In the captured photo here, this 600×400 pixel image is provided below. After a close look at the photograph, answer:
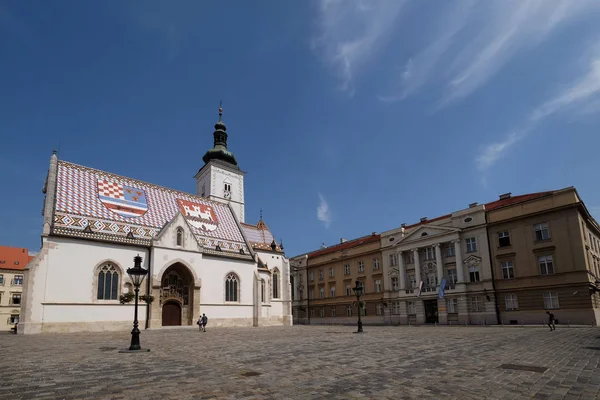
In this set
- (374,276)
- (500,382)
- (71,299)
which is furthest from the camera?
(374,276)

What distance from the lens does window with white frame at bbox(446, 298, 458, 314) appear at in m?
42.5

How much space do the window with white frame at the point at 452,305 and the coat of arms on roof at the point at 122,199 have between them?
114 ft

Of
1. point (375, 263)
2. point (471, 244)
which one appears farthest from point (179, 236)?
point (471, 244)

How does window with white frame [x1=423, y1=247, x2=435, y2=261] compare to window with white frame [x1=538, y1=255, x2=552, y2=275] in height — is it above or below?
above

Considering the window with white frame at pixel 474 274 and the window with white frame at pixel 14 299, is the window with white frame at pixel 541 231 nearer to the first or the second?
the window with white frame at pixel 474 274

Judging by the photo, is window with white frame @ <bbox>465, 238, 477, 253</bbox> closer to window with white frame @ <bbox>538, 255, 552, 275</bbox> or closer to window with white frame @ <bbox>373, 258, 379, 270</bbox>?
window with white frame @ <bbox>538, 255, 552, 275</bbox>

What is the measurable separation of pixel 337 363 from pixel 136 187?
1315 inches

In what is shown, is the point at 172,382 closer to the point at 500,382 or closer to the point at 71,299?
the point at 500,382

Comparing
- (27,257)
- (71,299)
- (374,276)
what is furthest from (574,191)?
(27,257)

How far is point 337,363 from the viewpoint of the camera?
10.6 meters

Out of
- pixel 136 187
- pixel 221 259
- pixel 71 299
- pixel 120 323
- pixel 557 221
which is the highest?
pixel 136 187

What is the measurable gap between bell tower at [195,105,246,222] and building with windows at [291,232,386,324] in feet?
49.7

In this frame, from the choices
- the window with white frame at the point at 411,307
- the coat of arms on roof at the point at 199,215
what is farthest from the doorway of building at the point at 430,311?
the coat of arms on roof at the point at 199,215

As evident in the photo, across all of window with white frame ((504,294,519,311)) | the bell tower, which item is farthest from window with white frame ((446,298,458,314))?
the bell tower
